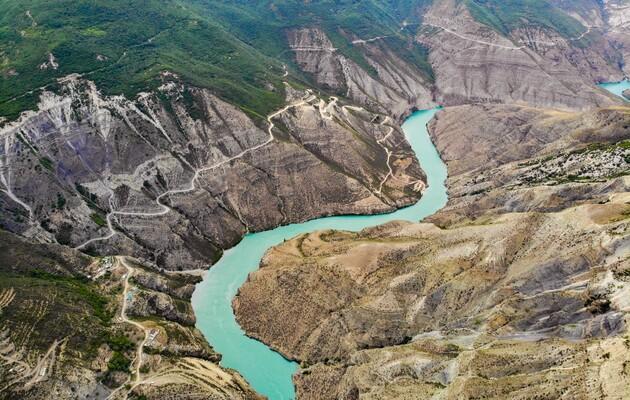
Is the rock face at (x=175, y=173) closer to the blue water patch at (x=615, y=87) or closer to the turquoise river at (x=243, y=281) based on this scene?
the turquoise river at (x=243, y=281)

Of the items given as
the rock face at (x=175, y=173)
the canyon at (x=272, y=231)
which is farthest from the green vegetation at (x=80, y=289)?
the rock face at (x=175, y=173)

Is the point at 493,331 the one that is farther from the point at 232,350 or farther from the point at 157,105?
Result: the point at 157,105

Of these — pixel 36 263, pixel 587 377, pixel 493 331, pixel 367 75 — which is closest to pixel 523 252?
pixel 493 331

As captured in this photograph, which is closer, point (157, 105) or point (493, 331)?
point (493, 331)

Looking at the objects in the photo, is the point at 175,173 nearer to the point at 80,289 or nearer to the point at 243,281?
the point at 243,281

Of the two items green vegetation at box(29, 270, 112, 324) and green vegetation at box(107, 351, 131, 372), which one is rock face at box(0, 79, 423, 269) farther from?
green vegetation at box(107, 351, 131, 372)

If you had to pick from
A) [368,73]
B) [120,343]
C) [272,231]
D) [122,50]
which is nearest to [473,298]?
[120,343]
